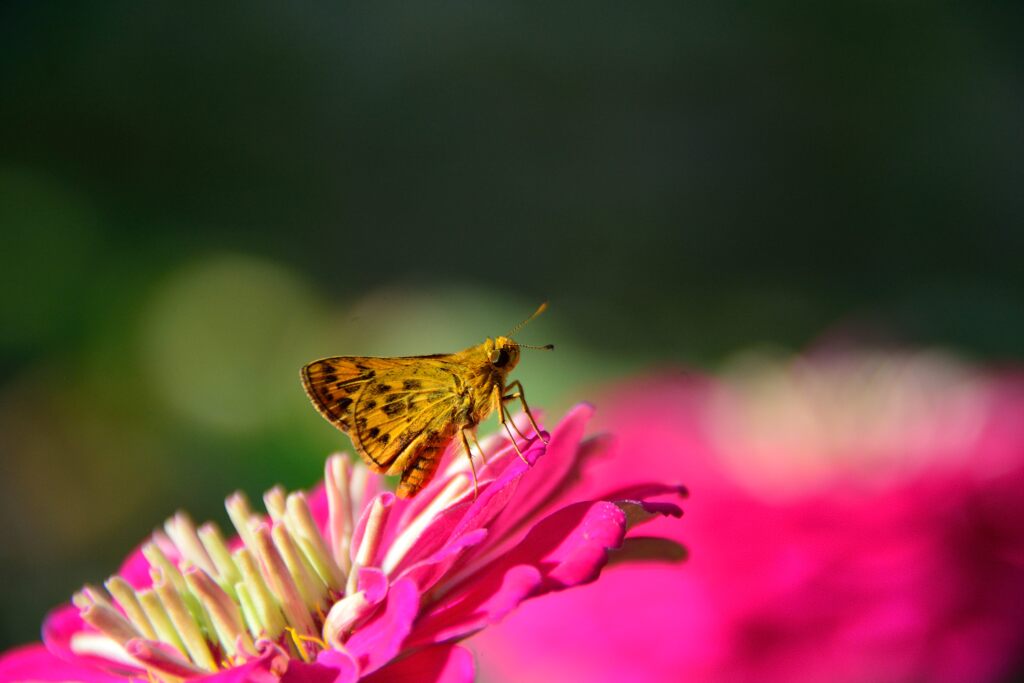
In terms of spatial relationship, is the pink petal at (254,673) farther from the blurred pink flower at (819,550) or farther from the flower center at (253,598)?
the blurred pink flower at (819,550)

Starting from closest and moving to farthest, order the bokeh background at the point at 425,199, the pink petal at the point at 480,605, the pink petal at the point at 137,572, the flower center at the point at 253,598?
the pink petal at the point at 480,605 < the flower center at the point at 253,598 < the pink petal at the point at 137,572 < the bokeh background at the point at 425,199

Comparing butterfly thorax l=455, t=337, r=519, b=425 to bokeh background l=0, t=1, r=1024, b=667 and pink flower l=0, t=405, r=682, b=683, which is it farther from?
bokeh background l=0, t=1, r=1024, b=667

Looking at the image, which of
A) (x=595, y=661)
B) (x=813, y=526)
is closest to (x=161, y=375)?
(x=595, y=661)

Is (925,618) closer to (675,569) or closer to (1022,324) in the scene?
(675,569)

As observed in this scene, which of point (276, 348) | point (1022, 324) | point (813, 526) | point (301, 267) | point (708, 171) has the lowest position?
point (813, 526)

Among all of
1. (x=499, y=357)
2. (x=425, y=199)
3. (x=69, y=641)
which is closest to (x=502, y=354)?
(x=499, y=357)

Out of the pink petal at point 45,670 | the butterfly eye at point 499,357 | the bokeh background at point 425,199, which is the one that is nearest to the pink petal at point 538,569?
the butterfly eye at point 499,357
